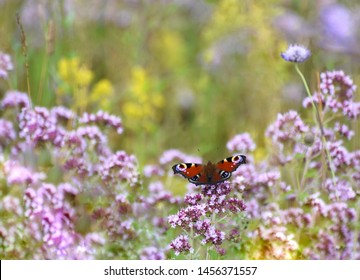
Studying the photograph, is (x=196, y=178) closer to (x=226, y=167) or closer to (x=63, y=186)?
(x=226, y=167)

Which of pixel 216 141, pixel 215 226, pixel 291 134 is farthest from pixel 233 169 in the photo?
pixel 216 141

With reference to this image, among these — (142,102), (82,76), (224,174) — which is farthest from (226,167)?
(142,102)

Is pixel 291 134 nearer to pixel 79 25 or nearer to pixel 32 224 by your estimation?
pixel 32 224

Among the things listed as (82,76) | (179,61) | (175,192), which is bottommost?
(175,192)

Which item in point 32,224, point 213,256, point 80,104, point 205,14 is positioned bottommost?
point 213,256

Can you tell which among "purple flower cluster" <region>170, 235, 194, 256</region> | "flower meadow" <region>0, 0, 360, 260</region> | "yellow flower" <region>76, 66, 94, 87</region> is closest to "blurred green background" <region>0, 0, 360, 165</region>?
"yellow flower" <region>76, 66, 94, 87</region>
